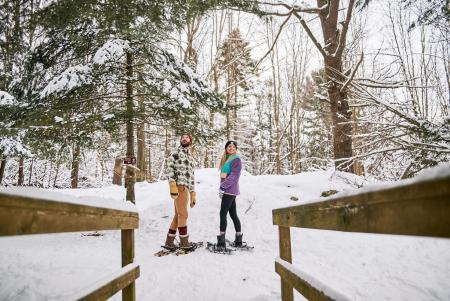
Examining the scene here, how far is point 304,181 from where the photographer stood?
31.5 ft

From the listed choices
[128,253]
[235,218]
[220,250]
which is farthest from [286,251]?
[235,218]

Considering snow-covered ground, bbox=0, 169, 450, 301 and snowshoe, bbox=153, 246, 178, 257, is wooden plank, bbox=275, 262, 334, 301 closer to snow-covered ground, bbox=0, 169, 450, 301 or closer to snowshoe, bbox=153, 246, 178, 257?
snow-covered ground, bbox=0, 169, 450, 301

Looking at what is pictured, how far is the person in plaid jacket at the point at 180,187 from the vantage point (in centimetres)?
564

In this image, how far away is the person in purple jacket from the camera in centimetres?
574

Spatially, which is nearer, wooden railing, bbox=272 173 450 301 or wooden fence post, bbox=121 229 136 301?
wooden railing, bbox=272 173 450 301

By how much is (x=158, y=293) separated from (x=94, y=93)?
554cm

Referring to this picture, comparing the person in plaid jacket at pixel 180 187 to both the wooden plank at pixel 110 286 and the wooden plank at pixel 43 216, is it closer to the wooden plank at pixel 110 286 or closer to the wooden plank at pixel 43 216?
the wooden plank at pixel 110 286

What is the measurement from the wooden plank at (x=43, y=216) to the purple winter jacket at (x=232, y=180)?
4039 mm

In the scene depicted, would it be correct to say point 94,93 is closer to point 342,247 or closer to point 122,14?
point 122,14

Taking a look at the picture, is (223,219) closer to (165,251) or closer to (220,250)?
(220,250)

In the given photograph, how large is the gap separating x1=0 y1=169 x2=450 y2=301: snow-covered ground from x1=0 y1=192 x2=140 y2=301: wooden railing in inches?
12.0

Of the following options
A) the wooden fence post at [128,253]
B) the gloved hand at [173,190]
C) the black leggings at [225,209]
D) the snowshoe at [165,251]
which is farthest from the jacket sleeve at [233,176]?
the wooden fence post at [128,253]

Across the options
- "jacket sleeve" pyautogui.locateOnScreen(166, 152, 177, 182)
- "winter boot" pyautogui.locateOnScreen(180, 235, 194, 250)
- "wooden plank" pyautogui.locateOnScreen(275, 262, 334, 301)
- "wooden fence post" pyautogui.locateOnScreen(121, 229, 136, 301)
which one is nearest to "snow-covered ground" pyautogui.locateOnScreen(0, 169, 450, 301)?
"wooden plank" pyautogui.locateOnScreen(275, 262, 334, 301)

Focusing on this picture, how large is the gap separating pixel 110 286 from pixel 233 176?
4.00 meters
